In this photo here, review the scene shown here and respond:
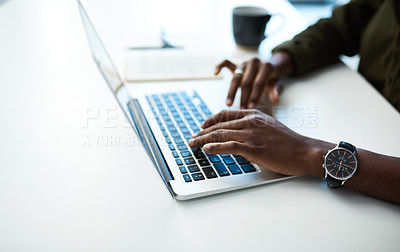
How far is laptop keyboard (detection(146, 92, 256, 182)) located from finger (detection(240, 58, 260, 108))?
0.10m

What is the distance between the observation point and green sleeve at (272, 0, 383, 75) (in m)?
0.98

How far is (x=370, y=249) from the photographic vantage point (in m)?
0.49

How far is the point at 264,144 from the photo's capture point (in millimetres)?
618

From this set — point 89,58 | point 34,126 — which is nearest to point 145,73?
point 89,58

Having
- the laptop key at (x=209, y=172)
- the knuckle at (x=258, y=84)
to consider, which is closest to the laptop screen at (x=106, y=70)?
the laptop key at (x=209, y=172)

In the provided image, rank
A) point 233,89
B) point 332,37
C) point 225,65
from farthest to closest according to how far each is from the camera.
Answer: point 332,37 → point 225,65 → point 233,89

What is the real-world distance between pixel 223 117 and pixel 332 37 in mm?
567

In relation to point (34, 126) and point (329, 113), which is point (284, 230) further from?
point (34, 126)

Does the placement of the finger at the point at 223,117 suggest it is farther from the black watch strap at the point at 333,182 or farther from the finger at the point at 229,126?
the black watch strap at the point at 333,182

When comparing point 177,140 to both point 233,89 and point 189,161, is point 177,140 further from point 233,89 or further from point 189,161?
point 233,89

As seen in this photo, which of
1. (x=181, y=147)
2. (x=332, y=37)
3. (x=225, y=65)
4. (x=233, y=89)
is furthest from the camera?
(x=332, y=37)

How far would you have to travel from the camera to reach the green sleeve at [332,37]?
98 centimetres

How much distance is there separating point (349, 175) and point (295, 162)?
0.09 metres

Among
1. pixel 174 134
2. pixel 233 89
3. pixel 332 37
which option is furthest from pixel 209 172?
pixel 332 37
